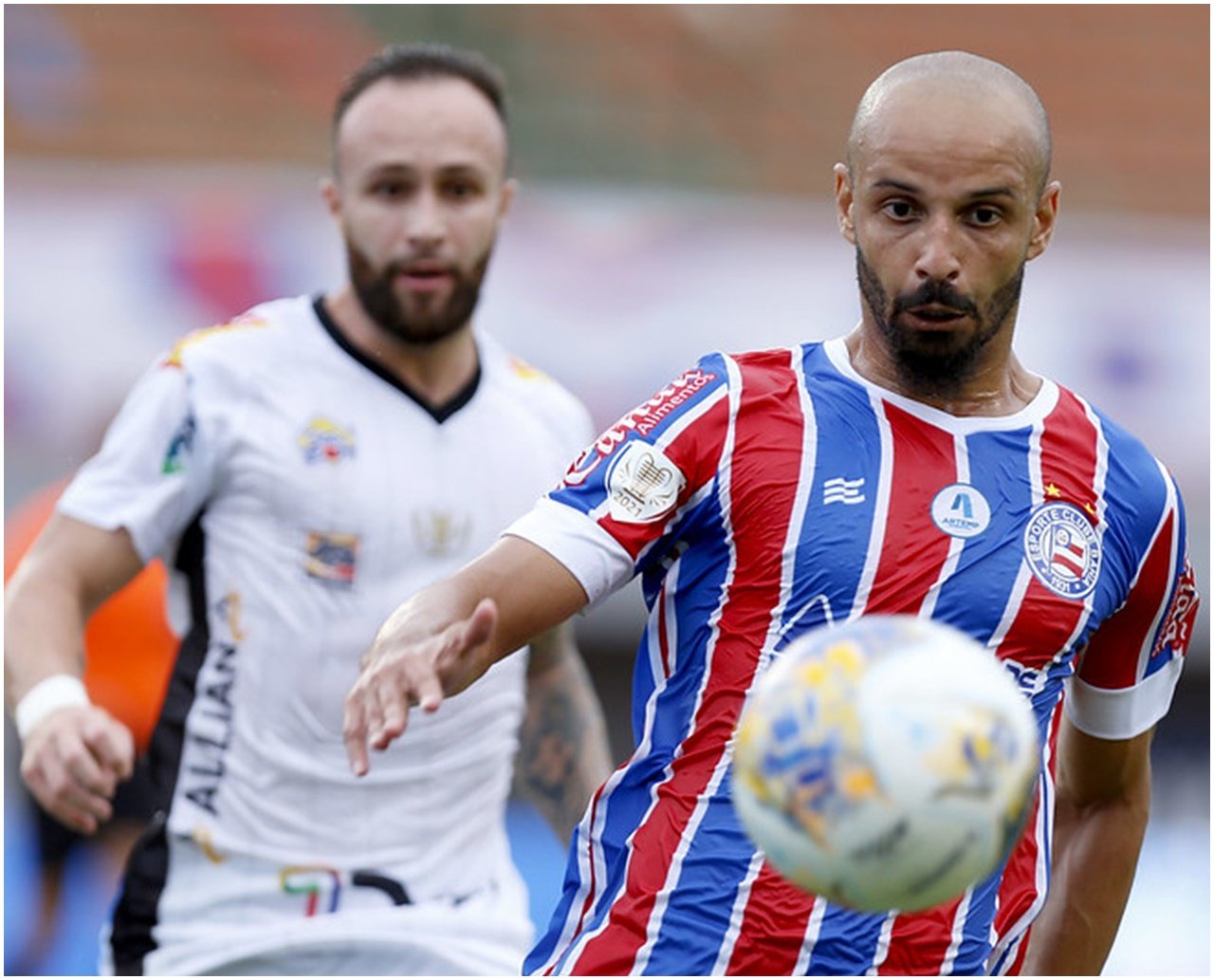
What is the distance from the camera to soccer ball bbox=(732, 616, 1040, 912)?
9.23 ft

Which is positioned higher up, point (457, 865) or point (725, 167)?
point (725, 167)

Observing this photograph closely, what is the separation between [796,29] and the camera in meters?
15.0

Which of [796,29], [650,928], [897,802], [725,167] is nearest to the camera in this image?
[897,802]

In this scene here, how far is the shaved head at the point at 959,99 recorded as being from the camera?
3.50 m

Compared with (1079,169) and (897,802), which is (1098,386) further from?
(897,802)

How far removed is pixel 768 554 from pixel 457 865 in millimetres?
2146

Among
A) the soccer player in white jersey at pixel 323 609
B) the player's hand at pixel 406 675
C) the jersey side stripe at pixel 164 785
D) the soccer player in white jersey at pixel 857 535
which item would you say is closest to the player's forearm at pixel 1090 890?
the soccer player in white jersey at pixel 857 535

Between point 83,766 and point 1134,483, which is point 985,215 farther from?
point 83,766

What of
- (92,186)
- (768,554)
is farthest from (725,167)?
(768,554)

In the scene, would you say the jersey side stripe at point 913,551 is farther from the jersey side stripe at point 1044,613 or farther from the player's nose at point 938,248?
the player's nose at point 938,248

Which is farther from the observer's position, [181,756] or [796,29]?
[796,29]

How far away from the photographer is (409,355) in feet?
18.4

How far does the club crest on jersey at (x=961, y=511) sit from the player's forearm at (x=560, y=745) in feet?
7.05

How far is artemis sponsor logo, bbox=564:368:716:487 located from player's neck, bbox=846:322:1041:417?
288mm
